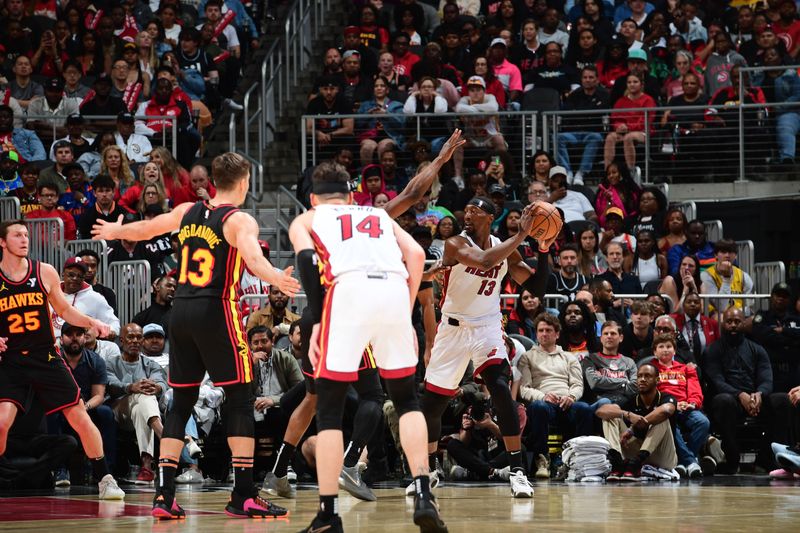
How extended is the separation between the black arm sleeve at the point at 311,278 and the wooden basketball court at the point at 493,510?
1355 mm

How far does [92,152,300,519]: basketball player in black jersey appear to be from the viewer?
8.30 meters

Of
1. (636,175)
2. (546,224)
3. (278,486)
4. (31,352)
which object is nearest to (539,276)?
(546,224)

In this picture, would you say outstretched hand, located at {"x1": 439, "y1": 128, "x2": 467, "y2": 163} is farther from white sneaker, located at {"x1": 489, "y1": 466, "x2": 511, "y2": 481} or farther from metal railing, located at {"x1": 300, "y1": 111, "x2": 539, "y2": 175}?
metal railing, located at {"x1": 300, "y1": 111, "x2": 539, "y2": 175}

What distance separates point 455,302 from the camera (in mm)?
10234

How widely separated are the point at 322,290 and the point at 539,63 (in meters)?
13.6

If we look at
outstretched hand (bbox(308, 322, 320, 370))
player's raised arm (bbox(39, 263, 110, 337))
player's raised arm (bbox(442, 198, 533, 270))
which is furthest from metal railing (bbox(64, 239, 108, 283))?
outstretched hand (bbox(308, 322, 320, 370))

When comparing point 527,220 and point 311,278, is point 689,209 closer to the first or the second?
point 527,220

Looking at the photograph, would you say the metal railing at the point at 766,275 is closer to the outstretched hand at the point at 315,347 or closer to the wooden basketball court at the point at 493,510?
the wooden basketball court at the point at 493,510

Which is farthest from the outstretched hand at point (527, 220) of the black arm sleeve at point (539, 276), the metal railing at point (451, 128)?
the metal railing at point (451, 128)

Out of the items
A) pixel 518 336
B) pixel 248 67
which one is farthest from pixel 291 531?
pixel 248 67

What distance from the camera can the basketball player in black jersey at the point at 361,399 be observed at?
946 centimetres

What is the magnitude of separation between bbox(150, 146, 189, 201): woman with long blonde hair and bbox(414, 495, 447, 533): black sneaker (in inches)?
390

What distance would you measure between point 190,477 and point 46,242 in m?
3.90

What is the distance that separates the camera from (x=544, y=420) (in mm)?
13000
